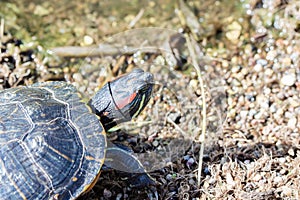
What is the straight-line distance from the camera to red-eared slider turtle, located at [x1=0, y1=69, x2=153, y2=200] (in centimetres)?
360

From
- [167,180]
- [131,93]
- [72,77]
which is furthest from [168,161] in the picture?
[72,77]

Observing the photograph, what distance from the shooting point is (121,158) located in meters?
4.18

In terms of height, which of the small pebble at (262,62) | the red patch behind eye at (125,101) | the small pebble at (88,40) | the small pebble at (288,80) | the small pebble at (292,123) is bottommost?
the small pebble at (292,123)

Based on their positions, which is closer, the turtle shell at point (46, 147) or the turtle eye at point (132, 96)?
the turtle shell at point (46, 147)

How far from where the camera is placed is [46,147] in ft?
12.1

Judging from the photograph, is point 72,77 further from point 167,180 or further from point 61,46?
point 167,180

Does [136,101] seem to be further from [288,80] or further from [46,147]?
[288,80]

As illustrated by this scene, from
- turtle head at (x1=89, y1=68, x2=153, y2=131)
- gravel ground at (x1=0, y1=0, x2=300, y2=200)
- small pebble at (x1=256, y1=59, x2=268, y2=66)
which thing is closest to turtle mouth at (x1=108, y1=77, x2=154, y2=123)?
turtle head at (x1=89, y1=68, x2=153, y2=131)

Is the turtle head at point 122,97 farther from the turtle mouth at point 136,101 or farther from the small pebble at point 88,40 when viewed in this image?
the small pebble at point 88,40

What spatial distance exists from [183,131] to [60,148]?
1.32 meters

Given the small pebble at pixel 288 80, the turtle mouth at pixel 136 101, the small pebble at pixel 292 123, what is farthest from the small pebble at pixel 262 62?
the turtle mouth at pixel 136 101

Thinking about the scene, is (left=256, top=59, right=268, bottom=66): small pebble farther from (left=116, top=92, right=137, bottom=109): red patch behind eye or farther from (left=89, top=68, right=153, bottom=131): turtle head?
(left=116, top=92, right=137, bottom=109): red patch behind eye

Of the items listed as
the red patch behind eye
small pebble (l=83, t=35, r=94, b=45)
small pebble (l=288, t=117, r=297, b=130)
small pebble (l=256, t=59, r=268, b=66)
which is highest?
small pebble (l=83, t=35, r=94, b=45)

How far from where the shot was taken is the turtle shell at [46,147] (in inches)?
141
